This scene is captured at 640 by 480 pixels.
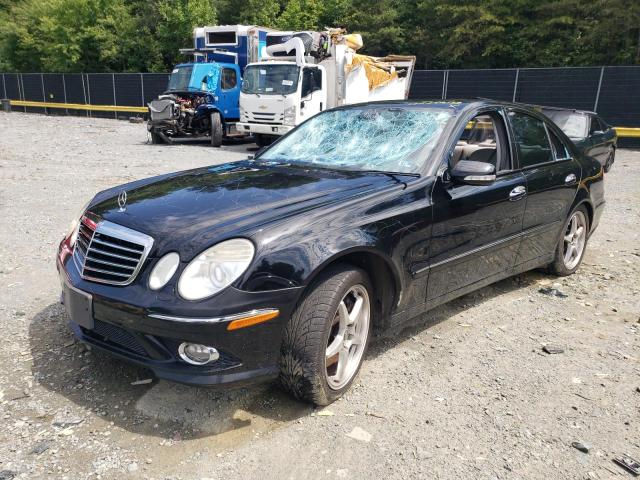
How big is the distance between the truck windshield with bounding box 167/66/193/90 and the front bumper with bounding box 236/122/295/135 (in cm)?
292

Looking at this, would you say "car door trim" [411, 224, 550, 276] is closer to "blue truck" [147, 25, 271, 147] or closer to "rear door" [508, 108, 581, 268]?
"rear door" [508, 108, 581, 268]

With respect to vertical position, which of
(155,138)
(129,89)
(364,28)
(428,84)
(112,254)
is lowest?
(155,138)

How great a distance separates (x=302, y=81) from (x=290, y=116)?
0.99m

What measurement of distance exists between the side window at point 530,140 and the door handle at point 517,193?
0.21m

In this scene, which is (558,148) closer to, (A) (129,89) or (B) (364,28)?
(A) (129,89)

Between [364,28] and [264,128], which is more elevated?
[364,28]

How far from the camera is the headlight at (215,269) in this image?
247 centimetres

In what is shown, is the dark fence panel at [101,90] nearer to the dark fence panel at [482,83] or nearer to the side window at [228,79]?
the side window at [228,79]

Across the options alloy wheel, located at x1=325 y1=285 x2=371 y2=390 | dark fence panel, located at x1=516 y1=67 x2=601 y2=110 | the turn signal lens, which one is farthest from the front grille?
dark fence panel, located at x1=516 y1=67 x2=601 y2=110

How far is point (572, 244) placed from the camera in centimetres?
513

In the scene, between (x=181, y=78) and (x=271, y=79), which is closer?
(x=271, y=79)

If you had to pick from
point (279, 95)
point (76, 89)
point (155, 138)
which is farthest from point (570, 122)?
point (76, 89)

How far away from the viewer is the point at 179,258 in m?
2.54

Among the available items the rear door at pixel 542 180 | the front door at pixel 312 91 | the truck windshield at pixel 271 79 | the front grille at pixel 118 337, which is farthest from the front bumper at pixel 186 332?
the truck windshield at pixel 271 79
